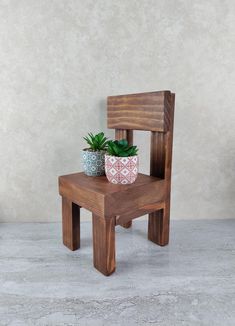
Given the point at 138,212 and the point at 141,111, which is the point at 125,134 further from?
the point at 138,212

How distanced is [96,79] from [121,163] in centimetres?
43

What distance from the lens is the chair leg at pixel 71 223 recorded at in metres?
0.82

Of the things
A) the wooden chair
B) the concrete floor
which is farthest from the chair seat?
the concrete floor

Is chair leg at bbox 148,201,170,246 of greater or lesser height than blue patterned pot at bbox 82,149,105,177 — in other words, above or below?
below

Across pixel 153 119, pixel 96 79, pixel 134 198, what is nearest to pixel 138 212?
pixel 134 198

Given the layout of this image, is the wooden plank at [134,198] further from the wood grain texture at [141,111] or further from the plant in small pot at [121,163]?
the wood grain texture at [141,111]

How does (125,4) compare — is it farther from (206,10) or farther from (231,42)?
(231,42)

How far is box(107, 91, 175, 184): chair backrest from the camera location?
77 cm

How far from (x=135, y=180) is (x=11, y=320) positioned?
0.46 m

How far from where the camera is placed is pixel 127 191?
27.8 inches

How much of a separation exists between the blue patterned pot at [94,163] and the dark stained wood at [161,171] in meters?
0.17

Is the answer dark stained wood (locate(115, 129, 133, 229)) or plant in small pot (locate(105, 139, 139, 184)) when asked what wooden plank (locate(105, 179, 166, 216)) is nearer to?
plant in small pot (locate(105, 139, 139, 184))

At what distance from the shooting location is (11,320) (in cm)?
55

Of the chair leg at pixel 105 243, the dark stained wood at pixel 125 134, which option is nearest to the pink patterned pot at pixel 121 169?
the chair leg at pixel 105 243
